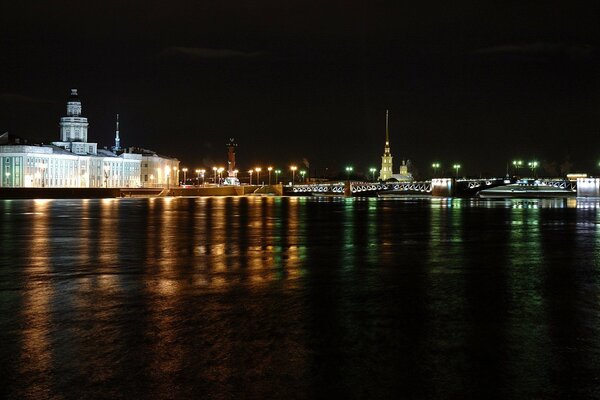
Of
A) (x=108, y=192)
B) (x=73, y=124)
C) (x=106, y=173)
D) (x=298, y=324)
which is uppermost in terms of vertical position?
(x=73, y=124)

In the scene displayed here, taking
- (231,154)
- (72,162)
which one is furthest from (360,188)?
(72,162)

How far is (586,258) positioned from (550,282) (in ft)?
18.3

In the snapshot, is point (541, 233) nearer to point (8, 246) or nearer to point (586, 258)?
point (586, 258)

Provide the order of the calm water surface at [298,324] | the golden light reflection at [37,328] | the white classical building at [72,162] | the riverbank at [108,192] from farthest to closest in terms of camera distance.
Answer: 1. the white classical building at [72,162]
2. the riverbank at [108,192]
3. the golden light reflection at [37,328]
4. the calm water surface at [298,324]

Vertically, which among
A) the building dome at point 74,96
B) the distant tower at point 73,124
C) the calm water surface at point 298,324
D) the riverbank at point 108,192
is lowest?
the calm water surface at point 298,324

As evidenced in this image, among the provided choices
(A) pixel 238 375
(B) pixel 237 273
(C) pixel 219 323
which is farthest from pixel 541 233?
(A) pixel 238 375

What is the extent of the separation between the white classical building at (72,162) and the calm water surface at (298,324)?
386 ft

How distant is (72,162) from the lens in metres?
144

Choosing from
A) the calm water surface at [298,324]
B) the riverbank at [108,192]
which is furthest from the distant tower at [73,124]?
the calm water surface at [298,324]

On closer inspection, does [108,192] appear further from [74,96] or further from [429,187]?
[74,96]

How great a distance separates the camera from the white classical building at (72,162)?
5079 inches

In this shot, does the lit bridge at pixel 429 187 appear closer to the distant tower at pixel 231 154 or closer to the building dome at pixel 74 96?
the distant tower at pixel 231 154

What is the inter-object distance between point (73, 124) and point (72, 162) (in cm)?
1613

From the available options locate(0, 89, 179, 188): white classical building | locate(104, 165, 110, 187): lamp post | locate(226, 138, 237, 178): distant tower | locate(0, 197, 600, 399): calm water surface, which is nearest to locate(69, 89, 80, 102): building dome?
locate(0, 89, 179, 188): white classical building
